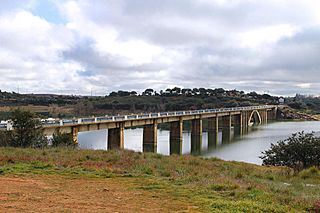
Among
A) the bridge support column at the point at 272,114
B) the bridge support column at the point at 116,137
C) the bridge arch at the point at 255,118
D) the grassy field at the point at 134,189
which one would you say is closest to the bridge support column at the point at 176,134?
the bridge support column at the point at 116,137

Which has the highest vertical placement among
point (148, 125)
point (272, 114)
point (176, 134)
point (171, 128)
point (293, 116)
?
point (272, 114)

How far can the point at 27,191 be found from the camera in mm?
10516

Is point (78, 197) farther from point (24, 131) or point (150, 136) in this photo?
point (150, 136)

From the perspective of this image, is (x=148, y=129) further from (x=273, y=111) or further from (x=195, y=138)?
(x=273, y=111)

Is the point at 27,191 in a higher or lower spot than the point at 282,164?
higher

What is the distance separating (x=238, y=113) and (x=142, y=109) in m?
38.0

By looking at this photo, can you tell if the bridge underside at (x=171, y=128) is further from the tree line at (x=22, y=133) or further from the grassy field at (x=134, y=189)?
the grassy field at (x=134, y=189)

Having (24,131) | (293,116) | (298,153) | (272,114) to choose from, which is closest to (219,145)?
(298,153)

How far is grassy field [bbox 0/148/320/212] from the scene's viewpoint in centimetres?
899

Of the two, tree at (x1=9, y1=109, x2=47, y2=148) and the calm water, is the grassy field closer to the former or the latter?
tree at (x1=9, y1=109, x2=47, y2=148)

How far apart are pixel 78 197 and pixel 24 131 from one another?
18588 mm

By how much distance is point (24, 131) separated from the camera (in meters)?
26.9

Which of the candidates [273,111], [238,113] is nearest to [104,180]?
[238,113]

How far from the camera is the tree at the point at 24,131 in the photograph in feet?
86.9
